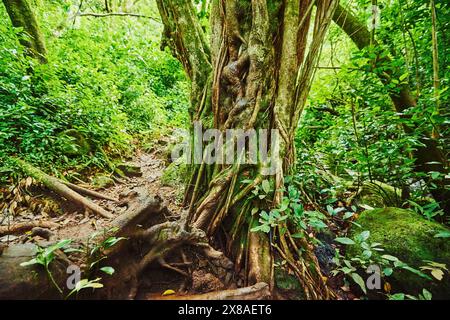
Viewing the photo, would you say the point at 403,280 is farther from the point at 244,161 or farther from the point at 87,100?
the point at 87,100

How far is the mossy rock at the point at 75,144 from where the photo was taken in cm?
298

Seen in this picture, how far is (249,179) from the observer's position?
1.75 m

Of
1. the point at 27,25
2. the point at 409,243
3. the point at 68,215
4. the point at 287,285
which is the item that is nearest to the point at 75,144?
the point at 68,215

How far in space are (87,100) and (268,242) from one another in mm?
3436

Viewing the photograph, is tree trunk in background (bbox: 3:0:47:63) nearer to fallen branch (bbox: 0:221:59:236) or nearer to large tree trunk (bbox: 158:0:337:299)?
fallen branch (bbox: 0:221:59:236)

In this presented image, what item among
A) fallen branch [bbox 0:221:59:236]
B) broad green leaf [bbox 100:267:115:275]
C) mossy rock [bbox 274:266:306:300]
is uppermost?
fallen branch [bbox 0:221:59:236]

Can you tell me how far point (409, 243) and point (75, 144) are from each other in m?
3.76

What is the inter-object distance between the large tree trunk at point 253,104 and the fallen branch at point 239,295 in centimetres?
20

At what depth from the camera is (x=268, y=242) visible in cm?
161

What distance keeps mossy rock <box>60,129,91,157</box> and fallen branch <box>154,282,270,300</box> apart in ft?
8.26

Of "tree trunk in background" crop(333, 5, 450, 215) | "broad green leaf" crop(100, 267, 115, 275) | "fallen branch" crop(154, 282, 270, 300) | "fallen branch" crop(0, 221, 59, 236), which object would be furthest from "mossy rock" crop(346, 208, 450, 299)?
"fallen branch" crop(0, 221, 59, 236)

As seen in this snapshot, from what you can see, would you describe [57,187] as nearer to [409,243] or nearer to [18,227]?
[18,227]

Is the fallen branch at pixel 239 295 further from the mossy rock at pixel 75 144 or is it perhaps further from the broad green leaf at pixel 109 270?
the mossy rock at pixel 75 144

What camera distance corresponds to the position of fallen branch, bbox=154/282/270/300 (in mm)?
1292
